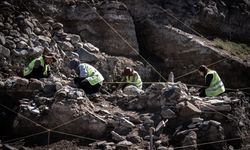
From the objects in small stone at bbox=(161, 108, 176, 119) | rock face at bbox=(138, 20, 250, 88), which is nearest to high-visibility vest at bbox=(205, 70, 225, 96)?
small stone at bbox=(161, 108, 176, 119)

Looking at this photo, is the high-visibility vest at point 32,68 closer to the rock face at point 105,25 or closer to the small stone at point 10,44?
the small stone at point 10,44

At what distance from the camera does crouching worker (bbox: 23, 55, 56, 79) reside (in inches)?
394

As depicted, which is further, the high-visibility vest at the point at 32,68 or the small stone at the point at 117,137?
the high-visibility vest at the point at 32,68

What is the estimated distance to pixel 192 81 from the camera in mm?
14078

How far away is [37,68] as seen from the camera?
10.1 m

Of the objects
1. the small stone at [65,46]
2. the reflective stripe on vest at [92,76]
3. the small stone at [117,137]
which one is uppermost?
the small stone at [65,46]

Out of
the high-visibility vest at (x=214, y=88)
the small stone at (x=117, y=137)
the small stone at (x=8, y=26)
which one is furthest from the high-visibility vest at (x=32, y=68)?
the high-visibility vest at (x=214, y=88)

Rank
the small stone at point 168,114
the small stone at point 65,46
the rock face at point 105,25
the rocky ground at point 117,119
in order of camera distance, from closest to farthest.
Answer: the rocky ground at point 117,119, the small stone at point 168,114, the small stone at point 65,46, the rock face at point 105,25

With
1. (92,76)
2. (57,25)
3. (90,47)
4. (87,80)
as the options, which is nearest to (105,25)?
(90,47)

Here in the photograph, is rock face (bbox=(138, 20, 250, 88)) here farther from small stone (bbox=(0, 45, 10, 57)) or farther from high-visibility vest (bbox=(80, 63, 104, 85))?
small stone (bbox=(0, 45, 10, 57))

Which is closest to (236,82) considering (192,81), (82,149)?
(192,81)

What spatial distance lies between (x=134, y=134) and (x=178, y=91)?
4.56ft

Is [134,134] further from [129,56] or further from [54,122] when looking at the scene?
[129,56]

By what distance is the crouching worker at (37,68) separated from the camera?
10.0 meters
